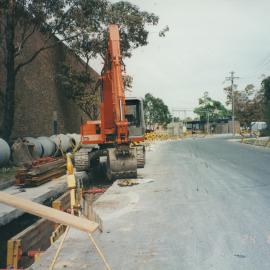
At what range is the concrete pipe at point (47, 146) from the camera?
23281 mm

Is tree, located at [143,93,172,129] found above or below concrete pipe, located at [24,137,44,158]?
above

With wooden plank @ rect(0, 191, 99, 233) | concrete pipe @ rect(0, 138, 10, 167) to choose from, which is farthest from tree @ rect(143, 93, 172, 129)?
wooden plank @ rect(0, 191, 99, 233)

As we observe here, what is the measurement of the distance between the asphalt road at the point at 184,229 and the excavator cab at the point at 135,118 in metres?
3.82

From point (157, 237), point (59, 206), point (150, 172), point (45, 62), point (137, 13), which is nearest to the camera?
point (157, 237)

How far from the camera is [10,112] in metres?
21.2

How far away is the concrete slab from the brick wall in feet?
26.5

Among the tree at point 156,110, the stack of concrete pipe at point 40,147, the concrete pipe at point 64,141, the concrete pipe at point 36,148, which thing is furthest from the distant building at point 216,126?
the concrete pipe at point 36,148

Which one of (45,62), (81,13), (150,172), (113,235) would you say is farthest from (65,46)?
(113,235)

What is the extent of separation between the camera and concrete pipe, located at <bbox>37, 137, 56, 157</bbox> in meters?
23.3

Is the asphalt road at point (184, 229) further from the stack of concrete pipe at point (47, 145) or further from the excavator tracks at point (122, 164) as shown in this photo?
the stack of concrete pipe at point (47, 145)

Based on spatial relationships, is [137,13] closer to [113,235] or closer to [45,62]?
[45,62]

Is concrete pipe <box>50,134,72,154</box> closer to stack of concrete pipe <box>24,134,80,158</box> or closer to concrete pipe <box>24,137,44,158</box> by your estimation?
stack of concrete pipe <box>24,134,80,158</box>

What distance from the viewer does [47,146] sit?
2375 cm

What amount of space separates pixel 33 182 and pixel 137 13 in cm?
2246
